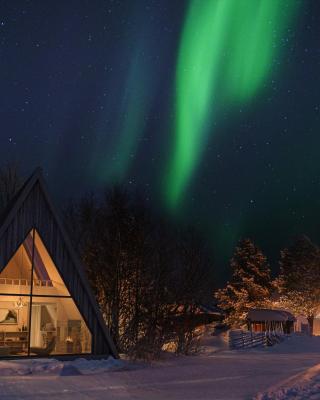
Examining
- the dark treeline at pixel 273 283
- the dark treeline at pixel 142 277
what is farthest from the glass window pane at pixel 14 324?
the dark treeline at pixel 273 283

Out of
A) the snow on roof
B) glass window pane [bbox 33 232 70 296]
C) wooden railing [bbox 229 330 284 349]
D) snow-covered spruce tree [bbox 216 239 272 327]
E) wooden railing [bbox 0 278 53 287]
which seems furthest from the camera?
snow-covered spruce tree [bbox 216 239 272 327]

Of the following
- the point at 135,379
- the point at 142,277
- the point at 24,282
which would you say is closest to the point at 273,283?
the point at 142,277

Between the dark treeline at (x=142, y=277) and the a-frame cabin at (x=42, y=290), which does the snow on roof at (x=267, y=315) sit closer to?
the dark treeline at (x=142, y=277)

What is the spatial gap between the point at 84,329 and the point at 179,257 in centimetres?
1012

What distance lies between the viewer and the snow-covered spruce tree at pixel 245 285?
2101 inches

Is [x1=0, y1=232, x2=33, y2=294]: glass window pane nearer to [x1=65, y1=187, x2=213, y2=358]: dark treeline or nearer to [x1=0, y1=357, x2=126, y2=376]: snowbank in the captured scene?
[x1=0, y1=357, x2=126, y2=376]: snowbank

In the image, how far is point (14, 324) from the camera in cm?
1869

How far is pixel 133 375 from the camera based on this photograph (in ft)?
54.8

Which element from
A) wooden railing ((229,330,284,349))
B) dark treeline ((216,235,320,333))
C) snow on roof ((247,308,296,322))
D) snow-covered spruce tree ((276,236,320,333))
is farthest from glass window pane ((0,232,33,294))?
snow-covered spruce tree ((276,236,320,333))

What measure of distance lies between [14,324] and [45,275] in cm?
181

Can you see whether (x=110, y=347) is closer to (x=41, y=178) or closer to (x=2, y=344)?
(x=2, y=344)

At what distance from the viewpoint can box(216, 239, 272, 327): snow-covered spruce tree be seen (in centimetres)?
5338

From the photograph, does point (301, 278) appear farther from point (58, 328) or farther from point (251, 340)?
point (58, 328)

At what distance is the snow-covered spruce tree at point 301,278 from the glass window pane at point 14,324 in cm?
3686
